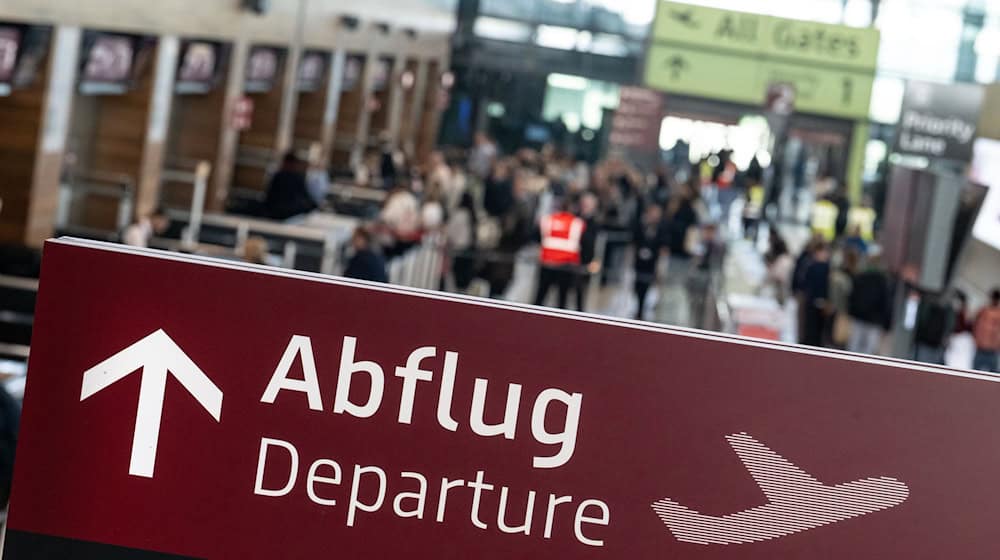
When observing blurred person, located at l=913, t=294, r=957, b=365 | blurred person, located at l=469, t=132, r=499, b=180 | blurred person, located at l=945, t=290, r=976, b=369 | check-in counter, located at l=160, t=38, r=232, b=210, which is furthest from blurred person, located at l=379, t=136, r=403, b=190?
blurred person, located at l=913, t=294, r=957, b=365

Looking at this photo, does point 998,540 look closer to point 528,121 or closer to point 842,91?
point 842,91

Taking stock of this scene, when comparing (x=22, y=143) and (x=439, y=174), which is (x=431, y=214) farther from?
(x=22, y=143)

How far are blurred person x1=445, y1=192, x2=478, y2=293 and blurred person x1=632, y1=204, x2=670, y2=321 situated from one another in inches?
73.1

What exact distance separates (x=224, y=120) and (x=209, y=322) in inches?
650

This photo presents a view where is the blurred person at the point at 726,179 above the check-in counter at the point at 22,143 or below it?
above

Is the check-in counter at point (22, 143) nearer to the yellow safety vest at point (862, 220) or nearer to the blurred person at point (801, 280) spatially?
the blurred person at point (801, 280)

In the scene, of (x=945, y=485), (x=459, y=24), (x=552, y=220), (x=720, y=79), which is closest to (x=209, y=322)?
(x=945, y=485)

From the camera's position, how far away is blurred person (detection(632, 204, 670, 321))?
1750 cm

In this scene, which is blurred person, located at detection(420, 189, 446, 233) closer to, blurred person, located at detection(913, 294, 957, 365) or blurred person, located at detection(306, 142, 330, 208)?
blurred person, located at detection(306, 142, 330, 208)

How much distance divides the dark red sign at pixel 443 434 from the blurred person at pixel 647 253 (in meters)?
14.7

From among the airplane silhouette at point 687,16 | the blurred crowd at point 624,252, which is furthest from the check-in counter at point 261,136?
the airplane silhouette at point 687,16

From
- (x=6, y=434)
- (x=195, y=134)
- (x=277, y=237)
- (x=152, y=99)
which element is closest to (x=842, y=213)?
(x=195, y=134)

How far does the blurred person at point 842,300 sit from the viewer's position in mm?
15734

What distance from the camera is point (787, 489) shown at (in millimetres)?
2781
